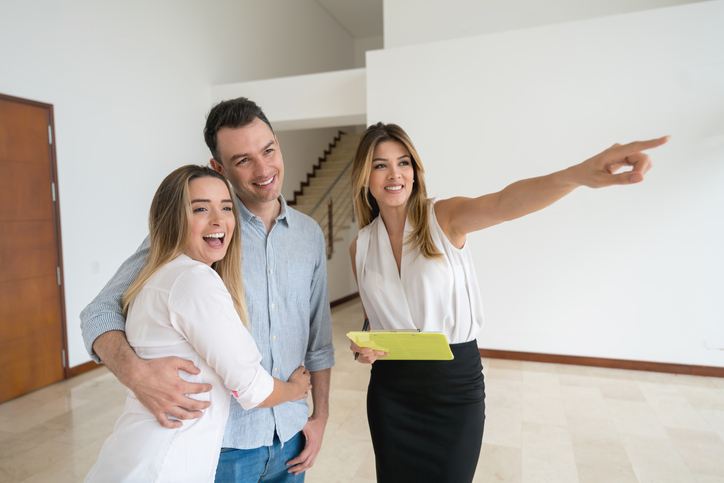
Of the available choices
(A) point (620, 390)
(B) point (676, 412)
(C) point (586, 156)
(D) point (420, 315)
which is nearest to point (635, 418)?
(B) point (676, 412)

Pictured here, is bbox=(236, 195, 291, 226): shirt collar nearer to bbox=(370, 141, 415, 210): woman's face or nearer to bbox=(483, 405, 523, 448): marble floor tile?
bbox=(370, 141, 415, 210): woman's face

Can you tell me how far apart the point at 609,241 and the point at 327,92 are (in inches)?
158

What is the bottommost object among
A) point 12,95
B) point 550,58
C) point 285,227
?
point 285,227

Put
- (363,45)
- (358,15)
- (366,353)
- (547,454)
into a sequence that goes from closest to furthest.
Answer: (366,353)
(547,454)
(358,15)
(363,45)

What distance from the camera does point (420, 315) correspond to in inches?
68.6

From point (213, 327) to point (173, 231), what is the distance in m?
0.34

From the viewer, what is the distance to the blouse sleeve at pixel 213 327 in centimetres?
103

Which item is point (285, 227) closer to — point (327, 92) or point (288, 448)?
point (288, 448)

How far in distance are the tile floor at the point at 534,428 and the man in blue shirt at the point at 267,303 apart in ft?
5.54

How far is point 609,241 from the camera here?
4.76m

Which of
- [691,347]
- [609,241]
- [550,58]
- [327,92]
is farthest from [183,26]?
[691,347]

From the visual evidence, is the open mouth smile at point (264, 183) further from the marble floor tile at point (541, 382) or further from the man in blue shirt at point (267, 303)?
the marble floor tile at point (541, 382)

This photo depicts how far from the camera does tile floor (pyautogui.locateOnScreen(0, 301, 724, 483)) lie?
295 cm

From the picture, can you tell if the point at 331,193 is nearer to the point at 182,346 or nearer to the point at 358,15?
the point at 358,15
